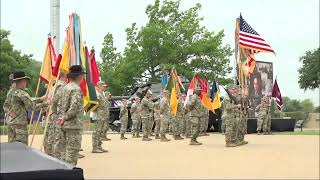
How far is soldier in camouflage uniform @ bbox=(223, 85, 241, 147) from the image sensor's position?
14.6 metres

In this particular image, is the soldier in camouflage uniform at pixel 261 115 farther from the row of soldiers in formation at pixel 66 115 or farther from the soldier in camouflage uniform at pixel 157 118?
the row of soldiers in formation at pixel 66 115

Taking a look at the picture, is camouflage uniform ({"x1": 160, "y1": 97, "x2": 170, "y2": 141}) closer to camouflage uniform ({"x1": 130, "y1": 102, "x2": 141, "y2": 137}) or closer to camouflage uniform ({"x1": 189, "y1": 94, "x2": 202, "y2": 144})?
camouflage uniform ({"x1": 130, "y1": 102, "x2": 141, "y2": 137})

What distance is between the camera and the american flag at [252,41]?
15.8m

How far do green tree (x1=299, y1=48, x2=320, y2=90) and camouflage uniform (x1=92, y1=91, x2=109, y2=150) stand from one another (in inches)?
1404

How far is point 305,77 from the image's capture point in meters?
48.0

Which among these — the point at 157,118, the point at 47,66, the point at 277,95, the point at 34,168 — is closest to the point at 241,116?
the point at 157,118

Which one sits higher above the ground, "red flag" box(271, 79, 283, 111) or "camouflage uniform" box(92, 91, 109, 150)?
"red flag" box(271, 79, 283, 111)

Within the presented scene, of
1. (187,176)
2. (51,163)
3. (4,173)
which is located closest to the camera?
(4,173)

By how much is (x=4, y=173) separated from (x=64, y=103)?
16.7ft

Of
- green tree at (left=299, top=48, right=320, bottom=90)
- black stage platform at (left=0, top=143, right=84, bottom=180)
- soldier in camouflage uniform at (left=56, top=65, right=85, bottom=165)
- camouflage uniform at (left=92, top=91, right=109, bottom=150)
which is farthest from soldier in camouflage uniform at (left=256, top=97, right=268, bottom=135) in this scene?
green tree at (left=299, top=48, right=320, bottom=90)

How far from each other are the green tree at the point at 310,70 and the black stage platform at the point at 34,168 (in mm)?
45002

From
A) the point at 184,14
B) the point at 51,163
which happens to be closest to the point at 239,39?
the point at 51,163

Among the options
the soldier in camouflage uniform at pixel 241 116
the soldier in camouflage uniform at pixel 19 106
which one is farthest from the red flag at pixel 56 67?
the soldier in camouflage uniform at pixel 241 116

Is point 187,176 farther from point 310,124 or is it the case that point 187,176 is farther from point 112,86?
point 310,124
